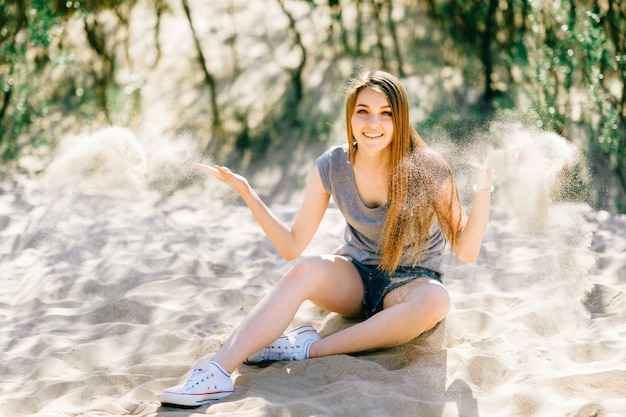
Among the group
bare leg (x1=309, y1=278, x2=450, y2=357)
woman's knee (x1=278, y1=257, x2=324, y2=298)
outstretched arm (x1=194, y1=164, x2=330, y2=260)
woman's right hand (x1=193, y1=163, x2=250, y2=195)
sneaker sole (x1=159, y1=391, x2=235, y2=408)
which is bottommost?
sneaker sole (x1=159, y1=391, x2=235, y2=408)

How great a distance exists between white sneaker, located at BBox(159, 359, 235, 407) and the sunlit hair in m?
0.73

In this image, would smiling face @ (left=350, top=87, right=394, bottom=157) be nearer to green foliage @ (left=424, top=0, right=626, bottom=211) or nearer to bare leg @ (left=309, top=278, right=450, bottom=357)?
bare leg @ (left=309, top=278, right=450, bottom=357)

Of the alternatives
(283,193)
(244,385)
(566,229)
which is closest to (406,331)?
(244,385)

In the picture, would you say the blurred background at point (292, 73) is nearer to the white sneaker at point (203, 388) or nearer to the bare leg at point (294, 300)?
the bare leg at point (294, 300)

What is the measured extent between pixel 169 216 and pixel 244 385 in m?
2.40

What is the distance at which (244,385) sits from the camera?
8.78ft

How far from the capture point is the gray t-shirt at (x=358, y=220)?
2.90 meters

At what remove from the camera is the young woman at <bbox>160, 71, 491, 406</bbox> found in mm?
2734

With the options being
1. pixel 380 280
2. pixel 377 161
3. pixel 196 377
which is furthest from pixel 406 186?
pixel 196 377

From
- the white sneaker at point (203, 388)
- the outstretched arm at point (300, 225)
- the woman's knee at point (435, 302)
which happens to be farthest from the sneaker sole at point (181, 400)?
the woman's knee at point (435, 302)

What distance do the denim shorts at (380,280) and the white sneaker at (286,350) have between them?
0.91ft

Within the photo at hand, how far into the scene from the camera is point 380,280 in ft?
9.66

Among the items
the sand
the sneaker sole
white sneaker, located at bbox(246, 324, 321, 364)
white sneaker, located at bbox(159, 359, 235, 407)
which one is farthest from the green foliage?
the sneaker sole

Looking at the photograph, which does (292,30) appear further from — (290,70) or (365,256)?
(365,256)
